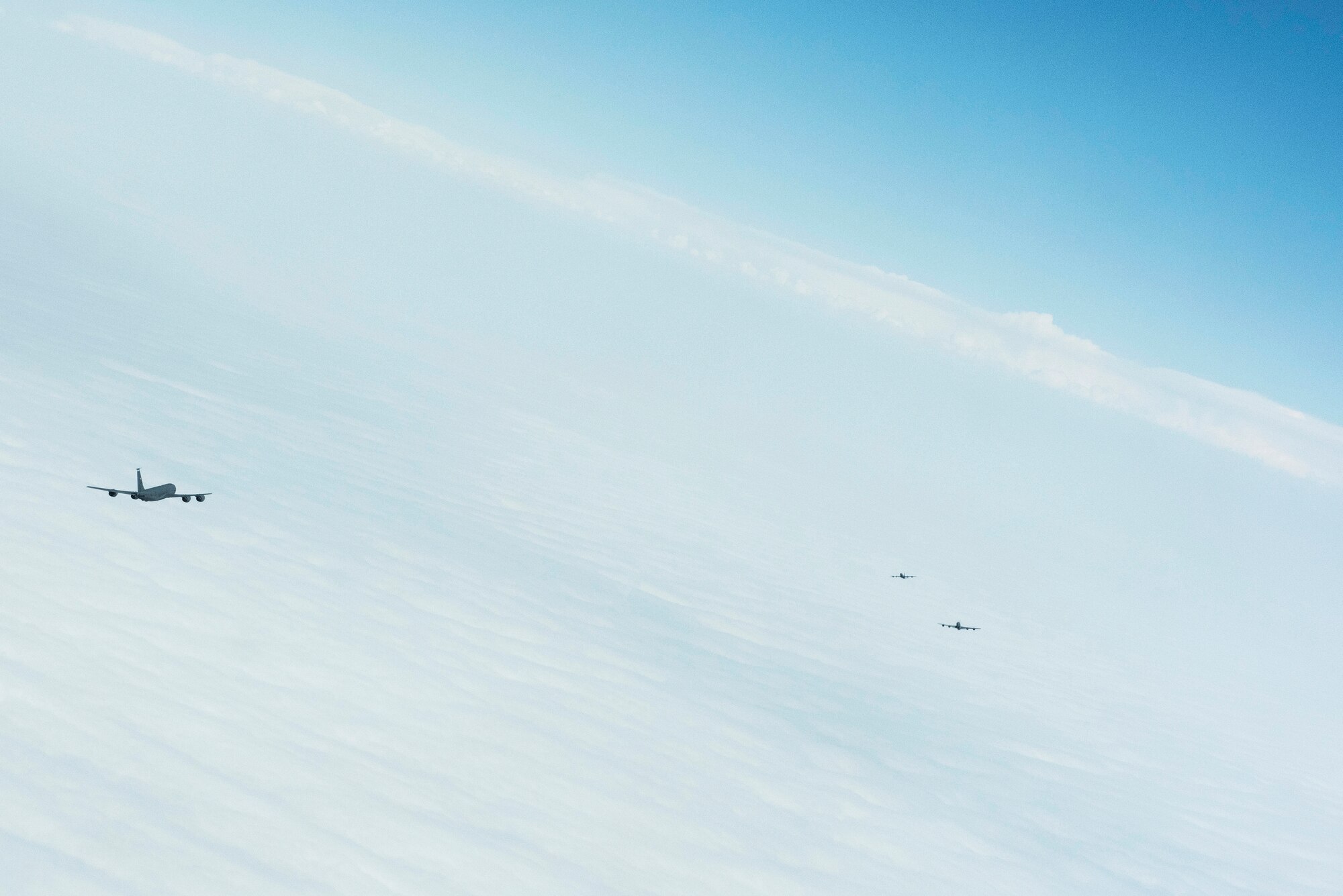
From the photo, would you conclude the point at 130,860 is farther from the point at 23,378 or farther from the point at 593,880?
the point at 23,378

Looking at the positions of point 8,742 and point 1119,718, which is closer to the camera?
point 8,742

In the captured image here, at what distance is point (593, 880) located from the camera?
48.8m

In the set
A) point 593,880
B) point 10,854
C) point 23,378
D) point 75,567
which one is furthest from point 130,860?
point 23,378

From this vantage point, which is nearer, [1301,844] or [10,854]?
[10,854]

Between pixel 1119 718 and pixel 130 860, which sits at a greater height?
pixel 130 860

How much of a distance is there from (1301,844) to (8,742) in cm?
14933

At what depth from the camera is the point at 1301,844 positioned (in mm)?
110875

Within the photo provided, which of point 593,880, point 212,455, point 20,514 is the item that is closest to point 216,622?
point 20,514

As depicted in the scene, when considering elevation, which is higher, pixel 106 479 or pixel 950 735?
pixel 106 479

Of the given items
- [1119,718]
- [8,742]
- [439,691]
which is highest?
[8,742]

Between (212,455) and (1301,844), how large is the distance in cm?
17765

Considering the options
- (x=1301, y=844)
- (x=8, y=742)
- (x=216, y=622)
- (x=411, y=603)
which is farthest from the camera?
(x=1301, y=844)

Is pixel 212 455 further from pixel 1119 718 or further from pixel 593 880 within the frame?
pixel 1119 718

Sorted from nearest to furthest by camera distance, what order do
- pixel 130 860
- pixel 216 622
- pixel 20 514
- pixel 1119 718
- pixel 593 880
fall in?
pixel 130 860, pixel 593 880, pixel 216 622, pixel 20 514, pixel 1119 718
